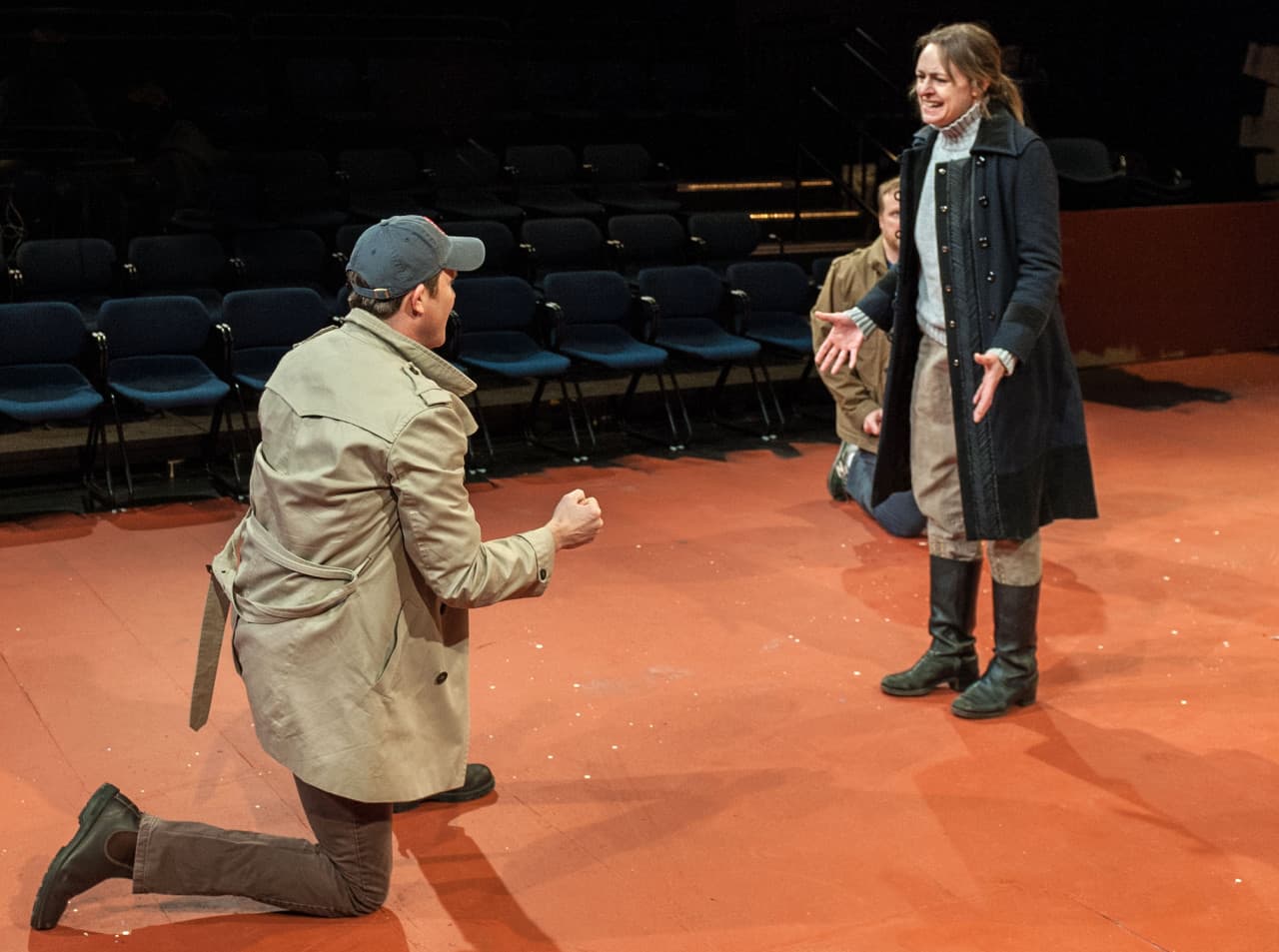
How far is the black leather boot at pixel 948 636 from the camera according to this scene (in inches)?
165

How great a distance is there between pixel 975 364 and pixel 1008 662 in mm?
836

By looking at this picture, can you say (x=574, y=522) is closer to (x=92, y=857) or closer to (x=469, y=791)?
(x=469, y=791)

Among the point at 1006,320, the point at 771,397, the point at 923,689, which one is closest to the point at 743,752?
the point at 923,689

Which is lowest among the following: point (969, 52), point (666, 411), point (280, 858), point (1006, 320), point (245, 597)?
point (666, 411)

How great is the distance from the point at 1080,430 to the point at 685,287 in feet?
13.5

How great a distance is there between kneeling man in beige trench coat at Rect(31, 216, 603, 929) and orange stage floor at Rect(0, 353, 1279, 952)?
6.4 inches

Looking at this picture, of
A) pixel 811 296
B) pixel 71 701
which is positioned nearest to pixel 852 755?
pixel 71 701

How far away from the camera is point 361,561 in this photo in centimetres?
283

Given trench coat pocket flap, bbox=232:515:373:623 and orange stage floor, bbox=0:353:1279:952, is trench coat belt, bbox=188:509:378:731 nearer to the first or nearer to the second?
trench coat pocket flap, bbox=232:515:373:623

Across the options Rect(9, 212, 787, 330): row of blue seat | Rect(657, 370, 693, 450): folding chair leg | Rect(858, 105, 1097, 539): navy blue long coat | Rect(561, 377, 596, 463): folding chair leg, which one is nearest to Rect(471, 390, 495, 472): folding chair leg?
Rect(561, 377, 596, 463): folding chair leg

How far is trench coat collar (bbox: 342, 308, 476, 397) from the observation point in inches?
114

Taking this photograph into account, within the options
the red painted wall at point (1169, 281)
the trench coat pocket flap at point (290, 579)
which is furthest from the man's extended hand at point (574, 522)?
the red painted wall at point (1169, 281)

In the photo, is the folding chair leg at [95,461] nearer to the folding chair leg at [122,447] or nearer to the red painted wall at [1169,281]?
the folding chair leg at [122,447]

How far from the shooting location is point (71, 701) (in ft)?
13.9
